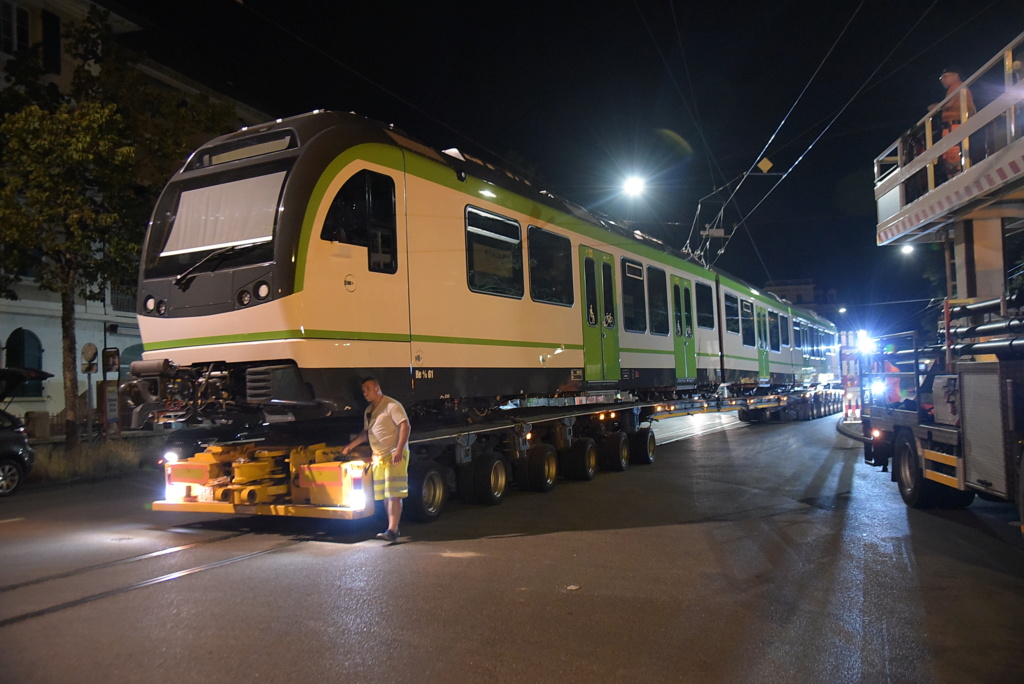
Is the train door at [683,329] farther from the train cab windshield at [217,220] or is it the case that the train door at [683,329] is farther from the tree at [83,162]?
the train cab windshield at [217,220]

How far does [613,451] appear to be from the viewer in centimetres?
1376

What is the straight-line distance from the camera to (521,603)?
5.68 m

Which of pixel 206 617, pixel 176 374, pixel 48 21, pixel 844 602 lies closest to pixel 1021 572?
pixel 844 602

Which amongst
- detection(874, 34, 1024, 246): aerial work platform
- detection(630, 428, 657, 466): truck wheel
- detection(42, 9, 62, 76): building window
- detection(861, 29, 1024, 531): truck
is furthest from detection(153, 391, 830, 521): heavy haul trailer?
detection(42, 9, 62, 76): building window

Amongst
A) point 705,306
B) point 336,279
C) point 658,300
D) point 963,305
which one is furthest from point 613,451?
point 336,279

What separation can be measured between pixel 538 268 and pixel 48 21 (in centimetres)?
2101

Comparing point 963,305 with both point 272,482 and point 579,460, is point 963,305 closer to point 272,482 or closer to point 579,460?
point 579,460

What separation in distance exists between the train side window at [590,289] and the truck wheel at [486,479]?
3.16m

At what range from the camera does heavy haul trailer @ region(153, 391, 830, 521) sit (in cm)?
768

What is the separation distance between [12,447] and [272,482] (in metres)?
6.35

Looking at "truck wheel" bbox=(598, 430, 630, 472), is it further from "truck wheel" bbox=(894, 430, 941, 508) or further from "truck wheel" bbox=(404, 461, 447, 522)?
"truck wheel" bbox=(404, 461, 447, 522)

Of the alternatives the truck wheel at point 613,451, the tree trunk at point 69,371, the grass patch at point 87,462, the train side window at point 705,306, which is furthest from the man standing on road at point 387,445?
the train side window at point 705,306

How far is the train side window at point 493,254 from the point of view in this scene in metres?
9.27

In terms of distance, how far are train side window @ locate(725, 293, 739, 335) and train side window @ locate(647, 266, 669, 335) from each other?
15.2ft
